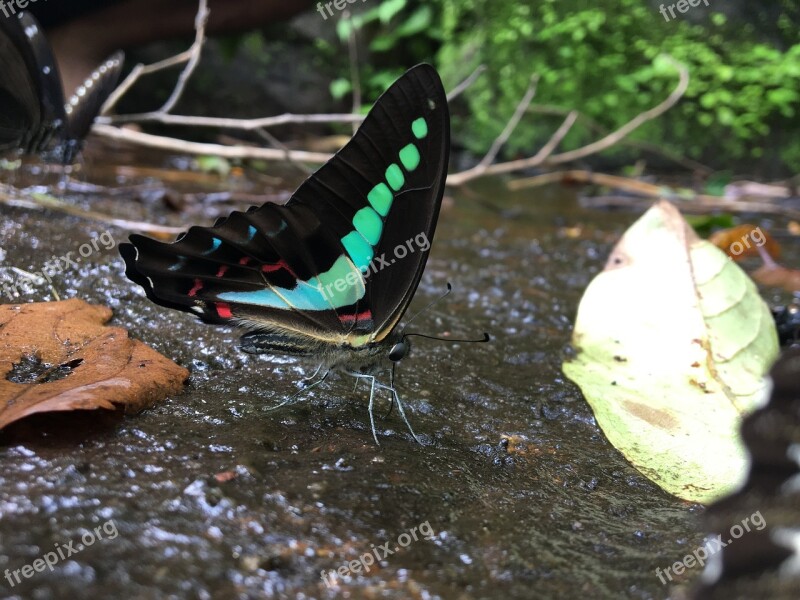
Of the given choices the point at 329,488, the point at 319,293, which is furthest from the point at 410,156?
the point at 329,488

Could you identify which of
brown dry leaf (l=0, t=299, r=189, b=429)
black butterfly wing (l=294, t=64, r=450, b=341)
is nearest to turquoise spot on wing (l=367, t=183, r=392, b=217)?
black butterfly wing (l=294, t=64, r=450, b=341)

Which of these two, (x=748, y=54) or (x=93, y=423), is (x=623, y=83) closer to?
(x=748, y=54)

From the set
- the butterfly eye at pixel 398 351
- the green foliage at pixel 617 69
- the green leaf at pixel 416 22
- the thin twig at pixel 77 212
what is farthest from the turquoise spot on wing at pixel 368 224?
the green leaf at pixel 416 22

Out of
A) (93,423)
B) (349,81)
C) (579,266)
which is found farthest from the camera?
(349,81)

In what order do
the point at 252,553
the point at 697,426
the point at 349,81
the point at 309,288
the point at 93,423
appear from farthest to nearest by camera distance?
the point at 349,81
the point at 309,288
the point at 697,426
the point at 93,423
the point at 252,553

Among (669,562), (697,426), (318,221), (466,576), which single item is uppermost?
(318,221)

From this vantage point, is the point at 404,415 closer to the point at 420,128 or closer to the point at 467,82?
the point at 420,128

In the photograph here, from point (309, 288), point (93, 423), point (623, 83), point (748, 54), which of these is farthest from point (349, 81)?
point (93, 423)

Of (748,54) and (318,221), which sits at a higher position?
(318,221)
